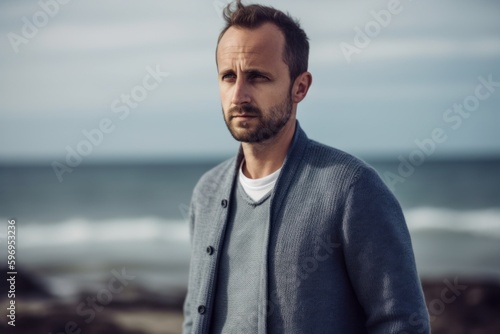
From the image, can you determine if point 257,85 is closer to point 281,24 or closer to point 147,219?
point 281,24

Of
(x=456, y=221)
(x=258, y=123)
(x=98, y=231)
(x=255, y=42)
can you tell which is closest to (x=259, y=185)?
(x=258, y=123)

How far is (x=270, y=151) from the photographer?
2201mm

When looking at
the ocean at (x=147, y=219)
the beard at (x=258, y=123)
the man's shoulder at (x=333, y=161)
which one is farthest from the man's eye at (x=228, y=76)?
the ocean at (x=147, y=219)

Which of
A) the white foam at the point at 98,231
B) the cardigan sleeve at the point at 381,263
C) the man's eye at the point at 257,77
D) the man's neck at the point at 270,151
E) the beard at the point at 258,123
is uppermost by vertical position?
the white foam at the point at 98,231

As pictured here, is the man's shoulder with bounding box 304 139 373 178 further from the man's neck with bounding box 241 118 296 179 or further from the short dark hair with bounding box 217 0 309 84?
the short dark hair with bounding box 217 0 309 84

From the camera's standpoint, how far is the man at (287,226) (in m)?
1.96

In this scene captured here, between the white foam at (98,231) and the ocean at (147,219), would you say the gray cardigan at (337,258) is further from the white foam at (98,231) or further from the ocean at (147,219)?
the white foam at (98,231)

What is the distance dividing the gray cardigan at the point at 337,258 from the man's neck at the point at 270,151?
0.27 ft

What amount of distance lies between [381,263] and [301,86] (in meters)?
0.67

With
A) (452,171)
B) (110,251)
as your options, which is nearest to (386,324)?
(110,251)

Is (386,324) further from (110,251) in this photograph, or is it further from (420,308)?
(110,251)

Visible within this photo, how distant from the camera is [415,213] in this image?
63.2ft

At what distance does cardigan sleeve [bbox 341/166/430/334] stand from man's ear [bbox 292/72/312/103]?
0.40 metres

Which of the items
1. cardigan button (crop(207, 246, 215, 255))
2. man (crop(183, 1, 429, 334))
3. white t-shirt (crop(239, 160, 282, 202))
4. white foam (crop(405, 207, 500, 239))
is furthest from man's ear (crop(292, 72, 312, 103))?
white foam (crop(405, 207, 500, 239))
